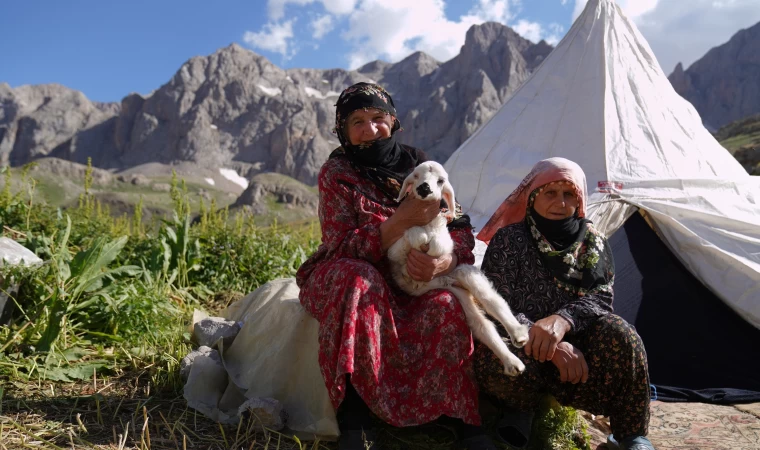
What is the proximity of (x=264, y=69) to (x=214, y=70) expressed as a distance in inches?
576

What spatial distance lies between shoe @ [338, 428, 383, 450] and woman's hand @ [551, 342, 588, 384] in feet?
2.66

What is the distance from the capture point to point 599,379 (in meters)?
2.25

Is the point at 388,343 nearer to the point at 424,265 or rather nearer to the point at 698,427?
the point at 424,265

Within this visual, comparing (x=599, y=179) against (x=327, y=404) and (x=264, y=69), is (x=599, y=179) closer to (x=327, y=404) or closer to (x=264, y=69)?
(x=327, y=404)

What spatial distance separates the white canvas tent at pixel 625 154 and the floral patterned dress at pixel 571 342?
6.10ft

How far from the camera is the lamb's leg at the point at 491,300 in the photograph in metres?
2.21

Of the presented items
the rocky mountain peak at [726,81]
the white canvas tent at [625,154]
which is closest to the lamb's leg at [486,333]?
the white canvas tent at [625,154]

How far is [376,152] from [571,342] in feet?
4.12

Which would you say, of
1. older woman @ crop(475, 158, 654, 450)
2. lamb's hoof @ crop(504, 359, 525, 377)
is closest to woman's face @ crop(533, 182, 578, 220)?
older woman @ crop(475, 158, 654, 450)

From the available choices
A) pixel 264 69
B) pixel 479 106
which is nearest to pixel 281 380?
pixel 479 106

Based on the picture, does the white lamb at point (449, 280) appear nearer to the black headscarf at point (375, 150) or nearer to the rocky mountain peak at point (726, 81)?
the black headscarf at point (375, 150)

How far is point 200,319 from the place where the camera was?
353cm

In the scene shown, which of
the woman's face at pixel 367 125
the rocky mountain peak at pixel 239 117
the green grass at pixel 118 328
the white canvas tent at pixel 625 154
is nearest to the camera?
the green grass at pixel 118 328

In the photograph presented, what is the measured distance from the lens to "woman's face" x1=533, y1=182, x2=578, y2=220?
2.47 m
